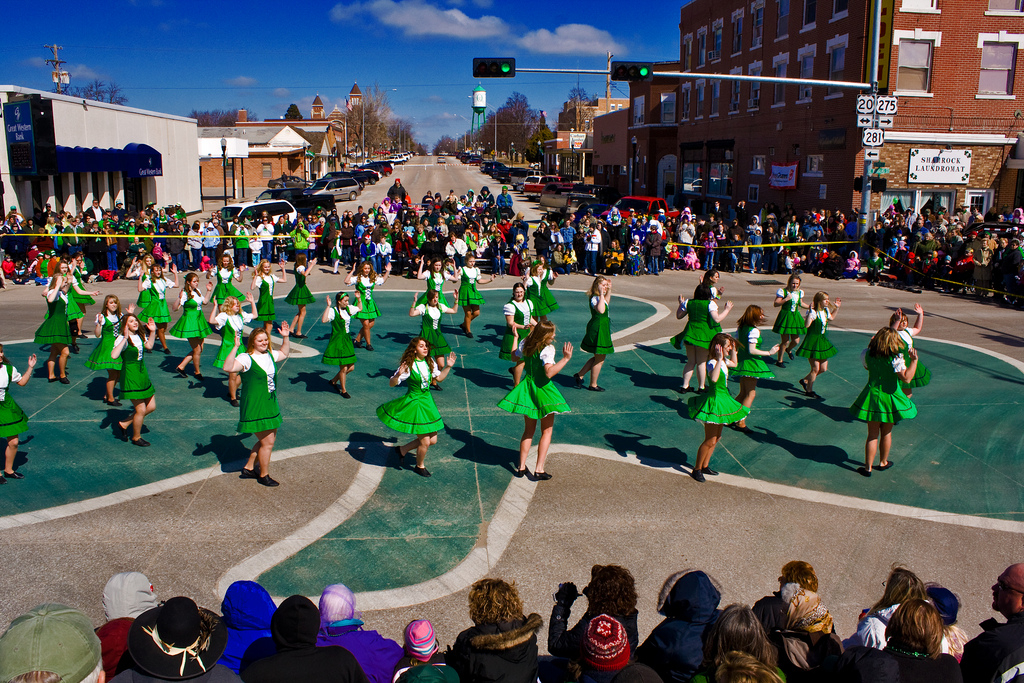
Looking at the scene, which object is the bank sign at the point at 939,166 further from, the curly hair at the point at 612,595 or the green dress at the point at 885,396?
the curly hair at the point at 612,595

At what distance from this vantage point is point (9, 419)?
8.08m

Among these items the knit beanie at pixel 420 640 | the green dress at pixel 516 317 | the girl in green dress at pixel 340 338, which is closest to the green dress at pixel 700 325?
the green dress at pixel 516 317

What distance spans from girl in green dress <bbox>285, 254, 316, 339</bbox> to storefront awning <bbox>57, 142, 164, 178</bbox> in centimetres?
1743

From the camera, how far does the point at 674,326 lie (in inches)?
663

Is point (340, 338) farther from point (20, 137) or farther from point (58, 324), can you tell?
point (20, 137)

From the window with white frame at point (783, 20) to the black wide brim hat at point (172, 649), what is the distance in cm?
3520

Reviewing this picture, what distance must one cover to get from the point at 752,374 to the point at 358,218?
17.8 meters

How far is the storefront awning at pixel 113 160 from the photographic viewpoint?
27734 mm

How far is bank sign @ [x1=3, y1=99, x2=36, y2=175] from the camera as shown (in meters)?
25.7

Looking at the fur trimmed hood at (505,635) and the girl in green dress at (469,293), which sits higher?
the girl in green dress at (469,293)

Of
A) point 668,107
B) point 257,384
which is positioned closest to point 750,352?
point 257,384

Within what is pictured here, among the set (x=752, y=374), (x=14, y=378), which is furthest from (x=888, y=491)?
(x=14, y=378)

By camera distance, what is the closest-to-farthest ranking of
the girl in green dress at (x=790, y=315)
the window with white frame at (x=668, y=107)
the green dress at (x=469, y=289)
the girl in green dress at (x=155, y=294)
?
the girl in green dress at (x=790, y=315), the girl in green dress at (x=155, y=294), the green dress at (x=469, y=289), the window with white frame at (x=668, y=107)

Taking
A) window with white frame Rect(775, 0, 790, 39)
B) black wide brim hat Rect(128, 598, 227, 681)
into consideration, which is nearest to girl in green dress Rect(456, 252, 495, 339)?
black wide brim hat Rect(128, 598, 227, 681)
